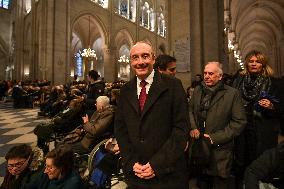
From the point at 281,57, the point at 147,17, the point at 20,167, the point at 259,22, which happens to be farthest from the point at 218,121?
the point at 147,17

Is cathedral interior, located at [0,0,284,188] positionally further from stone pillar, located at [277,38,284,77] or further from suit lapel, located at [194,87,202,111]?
suit lapel, located at [194,87,202,111]

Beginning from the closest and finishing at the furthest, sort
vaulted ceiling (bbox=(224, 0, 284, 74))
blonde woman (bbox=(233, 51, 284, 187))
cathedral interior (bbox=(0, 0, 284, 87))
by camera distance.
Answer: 1. blonde woman (bbox=(233, 51, 284, 187))
2. cathedral interior (bbox=(0, 0, 284, 87))
3. vaulted ceiling (bbox=(224, 0, 284, 74))

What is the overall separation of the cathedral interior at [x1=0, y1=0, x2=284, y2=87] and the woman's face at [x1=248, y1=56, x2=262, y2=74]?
15.5 feet

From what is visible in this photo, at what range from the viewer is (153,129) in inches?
76.2

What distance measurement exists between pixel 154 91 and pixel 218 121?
42.0 inches

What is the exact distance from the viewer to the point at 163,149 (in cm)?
189

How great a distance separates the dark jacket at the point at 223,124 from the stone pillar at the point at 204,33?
5282mm

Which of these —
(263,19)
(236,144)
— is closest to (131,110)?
(236,144)

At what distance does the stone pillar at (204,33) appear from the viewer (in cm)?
789

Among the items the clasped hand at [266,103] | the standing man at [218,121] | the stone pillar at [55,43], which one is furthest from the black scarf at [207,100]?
the stone pillar at [55,43]

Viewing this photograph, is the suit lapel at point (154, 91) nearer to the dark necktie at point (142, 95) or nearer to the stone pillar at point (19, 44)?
the dark necktie at point (142, 95)

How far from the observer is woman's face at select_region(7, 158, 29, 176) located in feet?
9.25

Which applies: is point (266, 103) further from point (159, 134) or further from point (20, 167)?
point (20, 167)

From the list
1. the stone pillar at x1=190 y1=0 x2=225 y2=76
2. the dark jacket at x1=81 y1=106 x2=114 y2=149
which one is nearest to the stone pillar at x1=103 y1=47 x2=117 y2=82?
the stone pillar at x1=190 y1=0 x2=225 y2=76
